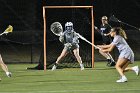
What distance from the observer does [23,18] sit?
25516 millimetres

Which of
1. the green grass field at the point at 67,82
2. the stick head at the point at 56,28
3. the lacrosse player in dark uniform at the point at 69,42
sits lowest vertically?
the green grass field at the point at 67,82

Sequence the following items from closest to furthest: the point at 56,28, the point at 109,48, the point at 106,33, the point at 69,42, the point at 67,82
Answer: the point at 109,48
the point at 67,82
the point at 56,28
the point at 69,42
the point at 106,33

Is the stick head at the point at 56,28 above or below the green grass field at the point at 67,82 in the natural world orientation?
above

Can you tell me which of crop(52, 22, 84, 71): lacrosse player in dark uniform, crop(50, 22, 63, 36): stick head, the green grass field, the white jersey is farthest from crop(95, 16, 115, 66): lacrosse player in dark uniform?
the white jersey

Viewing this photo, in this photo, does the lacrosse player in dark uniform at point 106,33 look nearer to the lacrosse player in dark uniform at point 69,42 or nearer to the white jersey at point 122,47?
the lacrosse player in dark uniform at point 69,42

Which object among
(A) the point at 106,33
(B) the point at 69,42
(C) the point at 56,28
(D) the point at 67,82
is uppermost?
(C) the point at 56,28

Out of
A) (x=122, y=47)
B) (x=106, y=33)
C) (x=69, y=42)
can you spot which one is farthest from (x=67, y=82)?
(x=106, y=33)

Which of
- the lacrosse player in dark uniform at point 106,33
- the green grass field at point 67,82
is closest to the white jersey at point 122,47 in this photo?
the green grass field at point 67,82

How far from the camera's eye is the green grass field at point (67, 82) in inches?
535

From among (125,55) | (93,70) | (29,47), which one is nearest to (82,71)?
(93,70)

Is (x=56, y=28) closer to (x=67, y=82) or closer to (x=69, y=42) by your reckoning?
(x=69, y=42)

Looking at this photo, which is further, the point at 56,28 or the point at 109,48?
the point at 56,28

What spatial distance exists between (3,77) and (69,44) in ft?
11.5

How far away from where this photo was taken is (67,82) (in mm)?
15375
